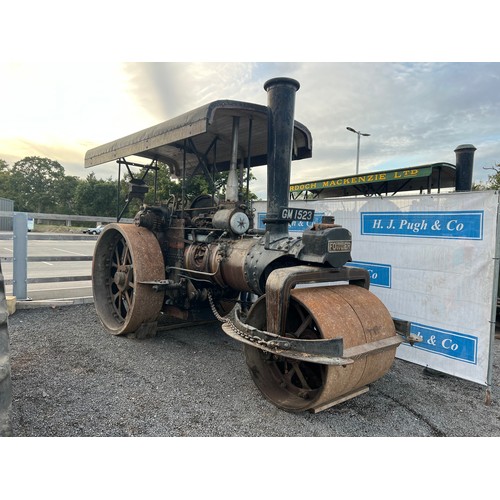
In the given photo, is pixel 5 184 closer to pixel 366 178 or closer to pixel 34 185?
pixel 34 185

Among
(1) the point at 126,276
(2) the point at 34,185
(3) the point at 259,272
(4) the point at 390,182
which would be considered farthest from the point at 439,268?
(2) the point at 34,185

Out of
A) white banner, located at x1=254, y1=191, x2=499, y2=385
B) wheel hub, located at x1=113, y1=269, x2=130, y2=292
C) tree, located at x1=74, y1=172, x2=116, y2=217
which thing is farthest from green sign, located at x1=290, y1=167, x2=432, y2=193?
tree, located at x1=74, y1=172, x2=116, y2=217

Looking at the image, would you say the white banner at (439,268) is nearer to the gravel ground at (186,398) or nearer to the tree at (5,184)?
the gravel ground at (186,398)

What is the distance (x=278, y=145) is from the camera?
3.29m

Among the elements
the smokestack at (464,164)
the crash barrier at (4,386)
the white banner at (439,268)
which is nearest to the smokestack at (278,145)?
the white banner at (439,268)

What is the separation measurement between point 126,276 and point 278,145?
274 cm

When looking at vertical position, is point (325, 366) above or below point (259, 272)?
below

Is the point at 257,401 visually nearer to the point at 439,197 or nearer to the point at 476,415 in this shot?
the point at 476,415

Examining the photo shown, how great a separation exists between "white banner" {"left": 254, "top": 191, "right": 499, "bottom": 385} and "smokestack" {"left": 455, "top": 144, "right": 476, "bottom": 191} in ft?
11.3

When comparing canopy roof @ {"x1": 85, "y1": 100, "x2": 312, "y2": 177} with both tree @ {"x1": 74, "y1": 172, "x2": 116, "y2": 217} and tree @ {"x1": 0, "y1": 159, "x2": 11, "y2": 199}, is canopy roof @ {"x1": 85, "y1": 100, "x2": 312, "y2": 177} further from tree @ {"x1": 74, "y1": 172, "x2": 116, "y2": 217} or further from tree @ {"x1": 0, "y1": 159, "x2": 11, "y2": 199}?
tree @ {"x1": 0, "y1": 159, "x2": 11, "y2": 199}

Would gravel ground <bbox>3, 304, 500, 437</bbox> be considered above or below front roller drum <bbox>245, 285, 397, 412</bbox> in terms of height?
below

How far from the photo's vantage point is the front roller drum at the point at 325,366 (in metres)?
2.51

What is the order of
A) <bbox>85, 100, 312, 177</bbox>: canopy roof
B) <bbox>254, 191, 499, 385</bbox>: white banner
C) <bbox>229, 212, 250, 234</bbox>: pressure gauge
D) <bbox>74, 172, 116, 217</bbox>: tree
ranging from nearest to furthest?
<bbox>85, 100, 312, 177</bbox>: canopy roof < <bbox>254, 191, 499, 385</bbox>: white banner < <bbox>229, 212, 250, 234</bbox>: pressure gauge < <bbox>74, 172, 116, 217</bbox>: tree

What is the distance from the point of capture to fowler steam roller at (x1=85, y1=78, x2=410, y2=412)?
103 inches
